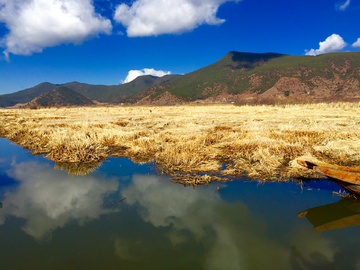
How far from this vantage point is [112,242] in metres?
4.34

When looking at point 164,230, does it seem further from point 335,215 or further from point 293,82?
point 293,82

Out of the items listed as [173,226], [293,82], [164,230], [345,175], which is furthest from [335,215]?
[293,82]

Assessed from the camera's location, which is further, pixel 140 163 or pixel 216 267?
pixel 140 163

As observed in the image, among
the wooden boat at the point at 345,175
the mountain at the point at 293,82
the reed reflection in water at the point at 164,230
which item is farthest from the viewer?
the mountain at the point at 293,82

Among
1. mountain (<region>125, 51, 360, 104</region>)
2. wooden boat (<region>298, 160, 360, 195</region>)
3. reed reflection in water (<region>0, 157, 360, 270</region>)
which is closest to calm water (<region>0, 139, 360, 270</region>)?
reed reflection in water (<region>0, 157, 360, 270</region>)

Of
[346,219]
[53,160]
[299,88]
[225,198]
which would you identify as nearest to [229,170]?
[225,198]

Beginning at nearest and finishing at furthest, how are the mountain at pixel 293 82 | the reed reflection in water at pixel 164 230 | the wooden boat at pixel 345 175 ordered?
the reed reflection in water at pixel 164 230
the wooden boat at pixel 345 175
the mountain at pixel 293 82

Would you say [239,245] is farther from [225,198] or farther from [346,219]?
[346,219]

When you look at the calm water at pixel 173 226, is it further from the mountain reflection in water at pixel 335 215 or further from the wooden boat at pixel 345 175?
the wooden boat at pixel 345 175

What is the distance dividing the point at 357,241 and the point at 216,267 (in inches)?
121

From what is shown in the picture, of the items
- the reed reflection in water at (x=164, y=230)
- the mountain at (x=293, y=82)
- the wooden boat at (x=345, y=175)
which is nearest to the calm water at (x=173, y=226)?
the reed reflection in water at (x=164, y=230)

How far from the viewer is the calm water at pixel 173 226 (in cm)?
389

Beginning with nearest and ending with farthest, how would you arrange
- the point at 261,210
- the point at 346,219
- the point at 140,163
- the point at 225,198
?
the point at 346,219, the point at 261,210, the point at 225,198, the point at 140,163

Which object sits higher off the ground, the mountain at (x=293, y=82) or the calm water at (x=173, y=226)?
the mountain at (x=293, y=82)
